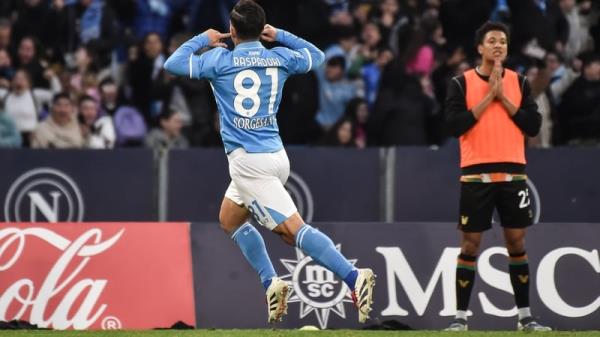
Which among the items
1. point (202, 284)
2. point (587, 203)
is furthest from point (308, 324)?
point (587, 203)

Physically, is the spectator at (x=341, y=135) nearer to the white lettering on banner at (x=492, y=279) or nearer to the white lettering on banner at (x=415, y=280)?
the white lettering on banner at (x=415, y=280)

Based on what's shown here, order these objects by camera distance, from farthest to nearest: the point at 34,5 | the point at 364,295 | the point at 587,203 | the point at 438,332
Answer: the point at 34,5 → the point at 587,203 → the point at 438,332 → the point at 364,295

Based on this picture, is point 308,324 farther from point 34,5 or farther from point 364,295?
point 34,5

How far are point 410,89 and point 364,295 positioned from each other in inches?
333

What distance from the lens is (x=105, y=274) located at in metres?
13.0

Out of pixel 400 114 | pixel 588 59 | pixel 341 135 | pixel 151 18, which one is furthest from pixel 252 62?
pixel 151 18

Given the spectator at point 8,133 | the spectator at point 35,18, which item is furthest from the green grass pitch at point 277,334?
the spectator at point 35,18

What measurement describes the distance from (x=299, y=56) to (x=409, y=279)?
9.05 feet

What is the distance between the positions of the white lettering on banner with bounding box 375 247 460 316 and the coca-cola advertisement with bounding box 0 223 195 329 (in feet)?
5.44

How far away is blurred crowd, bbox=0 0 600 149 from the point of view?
18547 millimetres

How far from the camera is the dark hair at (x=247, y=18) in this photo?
421 inches

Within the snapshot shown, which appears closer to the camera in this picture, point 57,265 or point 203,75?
point 203,75

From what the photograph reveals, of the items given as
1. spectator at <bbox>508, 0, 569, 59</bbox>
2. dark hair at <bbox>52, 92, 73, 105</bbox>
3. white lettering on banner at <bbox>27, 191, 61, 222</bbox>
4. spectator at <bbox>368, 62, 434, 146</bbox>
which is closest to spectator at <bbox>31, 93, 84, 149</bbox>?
dark hair at <bbox>52, 92, 73, 105</bbox>

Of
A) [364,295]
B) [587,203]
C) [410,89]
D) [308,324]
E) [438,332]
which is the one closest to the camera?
[364,295]
